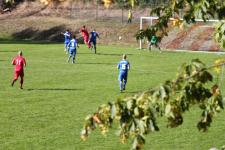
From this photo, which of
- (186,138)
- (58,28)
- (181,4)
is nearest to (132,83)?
(186,138)

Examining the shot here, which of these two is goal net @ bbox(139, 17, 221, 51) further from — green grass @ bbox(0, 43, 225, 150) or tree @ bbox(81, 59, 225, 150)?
tree @ bbox(81, 59, 225, 150)

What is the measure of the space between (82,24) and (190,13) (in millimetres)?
59336

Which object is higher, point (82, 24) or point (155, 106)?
point (155, 106)

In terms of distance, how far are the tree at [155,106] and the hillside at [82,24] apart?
4761 centimetres

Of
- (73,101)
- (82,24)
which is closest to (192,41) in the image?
(82,24)

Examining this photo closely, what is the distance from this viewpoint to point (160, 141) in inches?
596

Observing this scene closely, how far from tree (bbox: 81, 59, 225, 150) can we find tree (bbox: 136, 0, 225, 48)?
0.56m

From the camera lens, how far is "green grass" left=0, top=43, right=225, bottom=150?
1498 centimetres

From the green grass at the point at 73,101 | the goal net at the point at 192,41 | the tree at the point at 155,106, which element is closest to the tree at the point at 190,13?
the tree at the point at 155,106

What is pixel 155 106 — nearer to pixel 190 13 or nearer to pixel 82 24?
pixel 190 13

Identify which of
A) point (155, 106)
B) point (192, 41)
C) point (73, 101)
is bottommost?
point (192, 41)

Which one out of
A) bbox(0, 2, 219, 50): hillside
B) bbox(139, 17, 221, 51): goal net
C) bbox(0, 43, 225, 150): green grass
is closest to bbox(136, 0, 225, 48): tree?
bbox(0, 43, 225, 150): green grass

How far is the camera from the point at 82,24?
63.9m

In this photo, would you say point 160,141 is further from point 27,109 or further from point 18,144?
point 27,109
